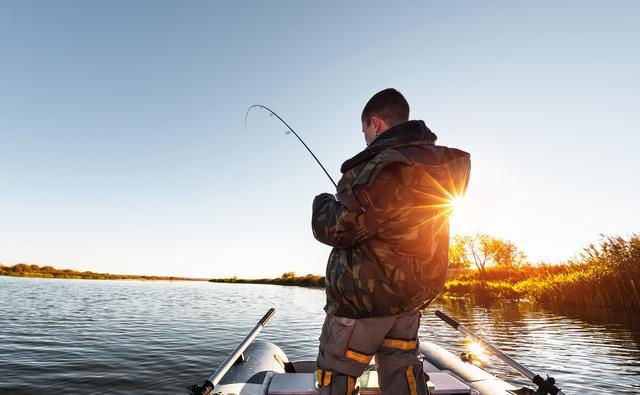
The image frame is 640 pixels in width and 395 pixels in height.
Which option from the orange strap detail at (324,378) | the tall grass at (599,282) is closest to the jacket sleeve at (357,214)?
the orange strap detail at (324,378)

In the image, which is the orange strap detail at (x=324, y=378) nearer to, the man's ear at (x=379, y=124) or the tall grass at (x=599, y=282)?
the man's ear at (x=379, y=124)

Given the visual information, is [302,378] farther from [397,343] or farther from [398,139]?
[398,139]

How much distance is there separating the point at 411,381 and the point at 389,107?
1866 mm

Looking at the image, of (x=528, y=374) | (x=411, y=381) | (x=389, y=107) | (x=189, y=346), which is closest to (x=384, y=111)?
(x=389, y=107)

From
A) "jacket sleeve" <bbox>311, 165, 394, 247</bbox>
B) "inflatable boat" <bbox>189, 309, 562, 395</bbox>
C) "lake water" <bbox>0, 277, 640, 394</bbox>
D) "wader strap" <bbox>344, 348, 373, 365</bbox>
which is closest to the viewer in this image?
"jacket sleeve" <bbox>311, 165, 394, 247</bbox>

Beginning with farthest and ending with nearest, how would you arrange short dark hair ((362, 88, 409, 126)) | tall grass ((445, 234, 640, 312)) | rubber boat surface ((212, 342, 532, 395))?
tall grass ((445, 234, 640, 312)) → rubber boat surface ((212, 342, 532, 395)) → short dark hair ((362, 88, 409, 126))

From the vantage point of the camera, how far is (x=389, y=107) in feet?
8.38

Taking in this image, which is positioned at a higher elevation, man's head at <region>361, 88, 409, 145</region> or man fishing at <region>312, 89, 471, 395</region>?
man's head at <region>361, 88, 409, 145</region>

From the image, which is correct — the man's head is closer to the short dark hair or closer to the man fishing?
the short dark hair

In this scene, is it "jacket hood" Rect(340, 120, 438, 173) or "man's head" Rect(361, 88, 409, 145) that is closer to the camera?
"jacket hood" Rect(340, 120, 438, 173)

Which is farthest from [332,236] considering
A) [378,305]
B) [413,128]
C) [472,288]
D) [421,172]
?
[472,288]

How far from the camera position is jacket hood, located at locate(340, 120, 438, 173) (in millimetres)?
2213

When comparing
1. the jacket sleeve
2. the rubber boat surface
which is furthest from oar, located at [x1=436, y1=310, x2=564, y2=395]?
the jacket sleeve

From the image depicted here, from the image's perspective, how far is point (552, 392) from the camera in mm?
3602
